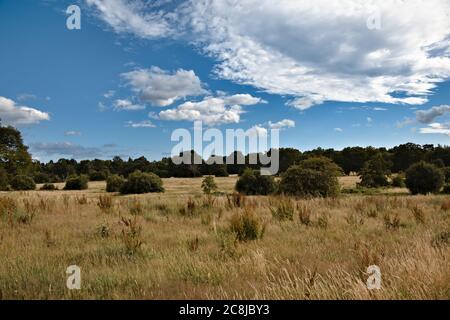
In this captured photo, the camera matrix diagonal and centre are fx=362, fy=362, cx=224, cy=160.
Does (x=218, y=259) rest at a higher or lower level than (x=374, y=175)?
lower

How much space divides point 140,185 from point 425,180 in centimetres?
3732

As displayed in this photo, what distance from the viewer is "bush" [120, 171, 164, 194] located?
171ft

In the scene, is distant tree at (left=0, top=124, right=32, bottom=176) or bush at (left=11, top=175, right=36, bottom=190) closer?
distant tree at (left=0, top=124, right=32, bottom=176)

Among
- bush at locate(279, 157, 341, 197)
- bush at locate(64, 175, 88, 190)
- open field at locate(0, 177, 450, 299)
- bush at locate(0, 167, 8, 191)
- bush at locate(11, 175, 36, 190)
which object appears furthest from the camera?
bush at locate(64, 175, 88, 190)

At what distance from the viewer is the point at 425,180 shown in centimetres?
4291

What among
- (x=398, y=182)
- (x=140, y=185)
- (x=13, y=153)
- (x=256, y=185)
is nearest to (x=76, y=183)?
(x=140, y=185)

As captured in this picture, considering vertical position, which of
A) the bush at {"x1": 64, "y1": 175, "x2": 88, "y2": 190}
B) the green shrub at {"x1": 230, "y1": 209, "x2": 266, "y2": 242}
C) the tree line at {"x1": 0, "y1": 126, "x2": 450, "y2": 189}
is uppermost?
the tree line at {"x1": 0, "y1": 126, "x2": 450, "y2": 189}

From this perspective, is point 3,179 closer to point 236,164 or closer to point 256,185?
point 256,185

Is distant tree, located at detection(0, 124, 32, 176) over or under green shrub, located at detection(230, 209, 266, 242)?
over

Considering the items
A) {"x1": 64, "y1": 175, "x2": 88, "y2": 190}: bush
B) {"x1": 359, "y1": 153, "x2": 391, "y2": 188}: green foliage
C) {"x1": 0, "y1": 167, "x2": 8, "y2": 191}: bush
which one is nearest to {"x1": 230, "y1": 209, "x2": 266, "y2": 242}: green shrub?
{"x1": 0, "y1": 167, "x2": 8, "y2": 191}: bush

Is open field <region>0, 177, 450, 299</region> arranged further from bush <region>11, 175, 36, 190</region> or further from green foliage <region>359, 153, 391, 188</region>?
green foliage <region>359, 153, 391, 188</region>

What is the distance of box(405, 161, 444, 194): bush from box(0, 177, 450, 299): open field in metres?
37.0

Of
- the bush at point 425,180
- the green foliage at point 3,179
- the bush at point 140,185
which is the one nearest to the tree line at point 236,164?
the bush at point 140,185
